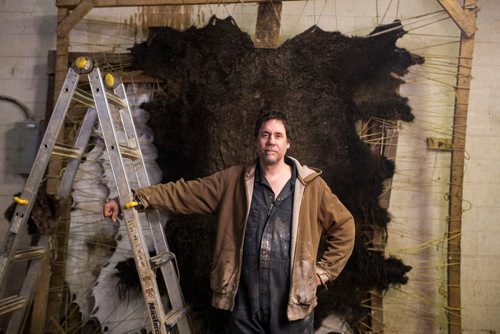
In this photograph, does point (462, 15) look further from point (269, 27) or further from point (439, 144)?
point (269, 27)

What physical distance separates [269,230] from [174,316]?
0.65m

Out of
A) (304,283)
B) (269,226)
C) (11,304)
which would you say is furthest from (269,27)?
(11,304)

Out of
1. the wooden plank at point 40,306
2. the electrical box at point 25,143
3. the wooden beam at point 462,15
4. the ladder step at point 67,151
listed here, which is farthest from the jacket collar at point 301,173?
the electrical box at point 25,143

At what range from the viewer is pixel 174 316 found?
5.91 feet

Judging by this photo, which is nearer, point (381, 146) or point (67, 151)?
point (67, 151)

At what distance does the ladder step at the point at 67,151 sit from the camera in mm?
1823

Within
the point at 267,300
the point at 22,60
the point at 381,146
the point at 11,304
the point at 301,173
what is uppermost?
the point at 22,60

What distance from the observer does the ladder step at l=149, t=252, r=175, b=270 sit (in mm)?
1747

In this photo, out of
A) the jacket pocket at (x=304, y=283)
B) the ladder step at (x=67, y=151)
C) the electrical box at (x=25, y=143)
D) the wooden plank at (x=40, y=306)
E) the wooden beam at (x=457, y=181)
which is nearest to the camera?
the jacket pocket at (x=304, y=283)

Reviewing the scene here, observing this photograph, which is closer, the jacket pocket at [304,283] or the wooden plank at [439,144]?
the jacket pocket at [304,283]

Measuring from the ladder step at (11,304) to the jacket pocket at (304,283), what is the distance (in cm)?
138

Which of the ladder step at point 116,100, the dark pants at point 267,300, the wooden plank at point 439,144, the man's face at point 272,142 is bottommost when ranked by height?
the dark pants at point 267,300

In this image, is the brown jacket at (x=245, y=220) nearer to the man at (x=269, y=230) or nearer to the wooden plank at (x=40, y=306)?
the man at (x=269, y=230)

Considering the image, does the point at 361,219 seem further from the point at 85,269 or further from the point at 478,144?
the point at 85,269
